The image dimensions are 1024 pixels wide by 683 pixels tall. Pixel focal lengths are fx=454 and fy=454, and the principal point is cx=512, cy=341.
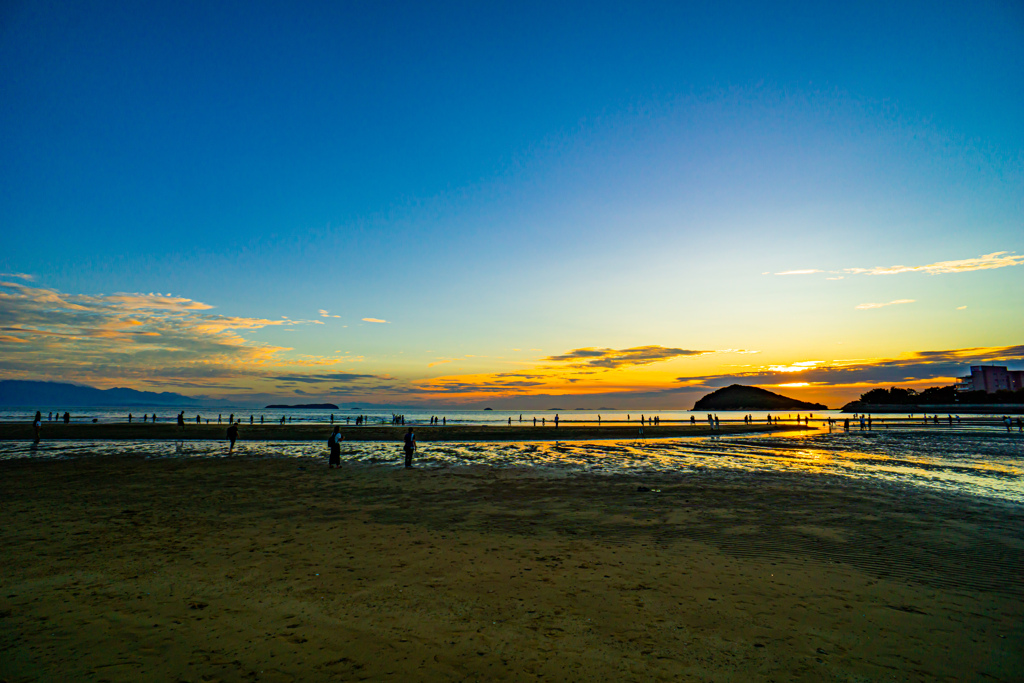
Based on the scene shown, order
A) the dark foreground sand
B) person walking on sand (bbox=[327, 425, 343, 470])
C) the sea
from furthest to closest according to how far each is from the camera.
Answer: person walking on sand (bbox=[327, 425, 343, 470]), the sea, the dark foreground sand

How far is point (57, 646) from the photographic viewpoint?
5832mm

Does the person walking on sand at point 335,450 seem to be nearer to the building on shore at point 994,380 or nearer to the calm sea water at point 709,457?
the calm sea water at point 709,457

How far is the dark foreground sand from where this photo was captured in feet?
18.5

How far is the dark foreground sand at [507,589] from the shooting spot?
5.62m

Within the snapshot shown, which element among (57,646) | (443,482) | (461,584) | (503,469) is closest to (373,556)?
(461,584)

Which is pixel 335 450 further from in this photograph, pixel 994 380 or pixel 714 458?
pixel 994 380

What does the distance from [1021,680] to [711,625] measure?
341 centimetres

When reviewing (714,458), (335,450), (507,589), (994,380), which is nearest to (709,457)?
(714,458)

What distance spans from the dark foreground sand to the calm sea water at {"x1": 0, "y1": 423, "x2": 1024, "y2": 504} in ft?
23.0

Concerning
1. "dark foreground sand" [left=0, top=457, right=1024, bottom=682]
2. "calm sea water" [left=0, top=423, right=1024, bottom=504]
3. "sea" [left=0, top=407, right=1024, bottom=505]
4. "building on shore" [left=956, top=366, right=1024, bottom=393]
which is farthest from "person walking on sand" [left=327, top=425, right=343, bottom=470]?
"building on shore" [left=956, top=366, right=1024, bottom=393]

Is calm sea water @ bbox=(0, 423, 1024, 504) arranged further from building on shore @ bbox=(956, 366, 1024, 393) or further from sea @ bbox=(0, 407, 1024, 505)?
building on shore @ bbox=(956, 366, 1024, 393)

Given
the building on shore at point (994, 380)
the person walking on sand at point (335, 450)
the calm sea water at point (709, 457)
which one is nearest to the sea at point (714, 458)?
the calm sea water at point (709, 457)

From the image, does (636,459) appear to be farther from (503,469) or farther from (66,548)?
(66,548)

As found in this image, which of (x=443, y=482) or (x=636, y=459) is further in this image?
(x=636, y=459)
